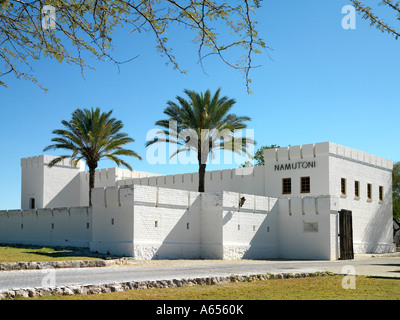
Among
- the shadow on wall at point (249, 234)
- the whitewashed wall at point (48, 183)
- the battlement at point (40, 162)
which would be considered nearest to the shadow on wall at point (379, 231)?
the shadow on wall at point (249, 234)

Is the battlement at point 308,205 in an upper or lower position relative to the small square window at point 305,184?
lower

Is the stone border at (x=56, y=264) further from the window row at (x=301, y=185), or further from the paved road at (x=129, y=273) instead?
the window row at (x=301, y=185)

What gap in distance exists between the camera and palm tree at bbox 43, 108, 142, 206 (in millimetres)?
32375

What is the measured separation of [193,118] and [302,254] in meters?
10.6

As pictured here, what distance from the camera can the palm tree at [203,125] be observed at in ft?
100

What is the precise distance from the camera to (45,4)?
8.40 metres

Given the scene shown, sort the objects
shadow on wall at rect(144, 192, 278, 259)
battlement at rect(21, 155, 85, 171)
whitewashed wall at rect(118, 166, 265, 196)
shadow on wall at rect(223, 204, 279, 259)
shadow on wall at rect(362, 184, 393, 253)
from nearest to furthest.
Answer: shadow on wall at rect(144, 192, 278, 259) < shadow on wall at rect(223, 204, 279, 259) < shadow on wall at rect(362, 184, 393, 253) < whitewashed wall at rect(118, 166, 265, 196) < battlement at rect(21, 155, 85, 171)

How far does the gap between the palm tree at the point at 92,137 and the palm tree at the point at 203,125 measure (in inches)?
119

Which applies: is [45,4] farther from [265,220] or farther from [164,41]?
[265,220]

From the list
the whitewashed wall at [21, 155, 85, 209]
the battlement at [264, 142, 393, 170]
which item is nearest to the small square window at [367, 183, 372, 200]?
the battlement at [264, 142, 393, 170]

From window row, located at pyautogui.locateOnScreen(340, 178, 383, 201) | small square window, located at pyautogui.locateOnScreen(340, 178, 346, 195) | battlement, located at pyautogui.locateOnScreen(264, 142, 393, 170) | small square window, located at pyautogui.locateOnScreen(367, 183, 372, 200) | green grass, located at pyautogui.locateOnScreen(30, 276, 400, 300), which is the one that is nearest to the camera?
green grass, located at pyautogui.locateOnScreen(30, 276, 400, 300)

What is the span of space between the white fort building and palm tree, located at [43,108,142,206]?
3.89 meters

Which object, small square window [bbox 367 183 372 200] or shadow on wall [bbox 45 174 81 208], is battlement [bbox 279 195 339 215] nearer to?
small square window [bbox 367 183 372 200]
